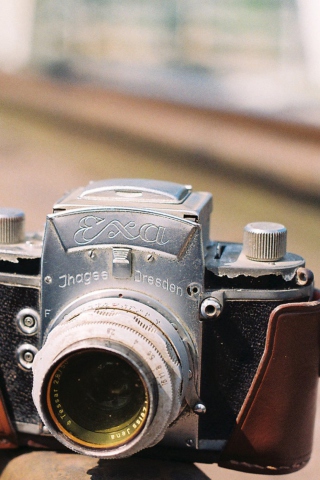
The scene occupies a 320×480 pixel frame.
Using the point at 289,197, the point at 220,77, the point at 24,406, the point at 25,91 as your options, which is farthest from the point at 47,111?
the point at 24,406

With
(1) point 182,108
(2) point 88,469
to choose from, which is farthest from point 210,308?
(1) point 182,108

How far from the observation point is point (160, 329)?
1206 millimetres

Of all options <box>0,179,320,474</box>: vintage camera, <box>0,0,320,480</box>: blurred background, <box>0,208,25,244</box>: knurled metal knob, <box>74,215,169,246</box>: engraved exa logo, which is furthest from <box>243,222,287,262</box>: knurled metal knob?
<box>0,0,320,480</box>: blurred background

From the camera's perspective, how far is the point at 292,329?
1282mm

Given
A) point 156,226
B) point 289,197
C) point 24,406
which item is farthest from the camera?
point 289,197

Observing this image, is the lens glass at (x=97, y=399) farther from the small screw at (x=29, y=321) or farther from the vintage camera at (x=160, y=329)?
the small screw at (x=29, y=321)

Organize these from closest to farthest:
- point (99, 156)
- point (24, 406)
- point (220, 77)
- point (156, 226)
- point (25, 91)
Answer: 1. point (156, 226)
2. point (24, 406)
3. point (99, 156)
4. point (220, 77)
5. point (25, 91)

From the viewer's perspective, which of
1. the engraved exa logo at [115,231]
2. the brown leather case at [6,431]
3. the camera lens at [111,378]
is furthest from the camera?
the brown leather case at [6,431]

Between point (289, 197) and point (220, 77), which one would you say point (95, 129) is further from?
point (289, 197)

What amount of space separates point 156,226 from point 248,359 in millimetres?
253

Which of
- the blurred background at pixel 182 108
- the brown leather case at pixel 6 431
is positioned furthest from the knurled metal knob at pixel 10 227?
the blurred background at pixel 182 108

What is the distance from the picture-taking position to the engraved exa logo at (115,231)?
4.10 ft

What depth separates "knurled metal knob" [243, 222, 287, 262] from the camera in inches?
50.4

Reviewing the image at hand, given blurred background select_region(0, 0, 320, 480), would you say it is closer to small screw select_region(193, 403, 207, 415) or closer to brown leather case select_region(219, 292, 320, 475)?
brown leather case select_region(219, 292, 320, 475)
